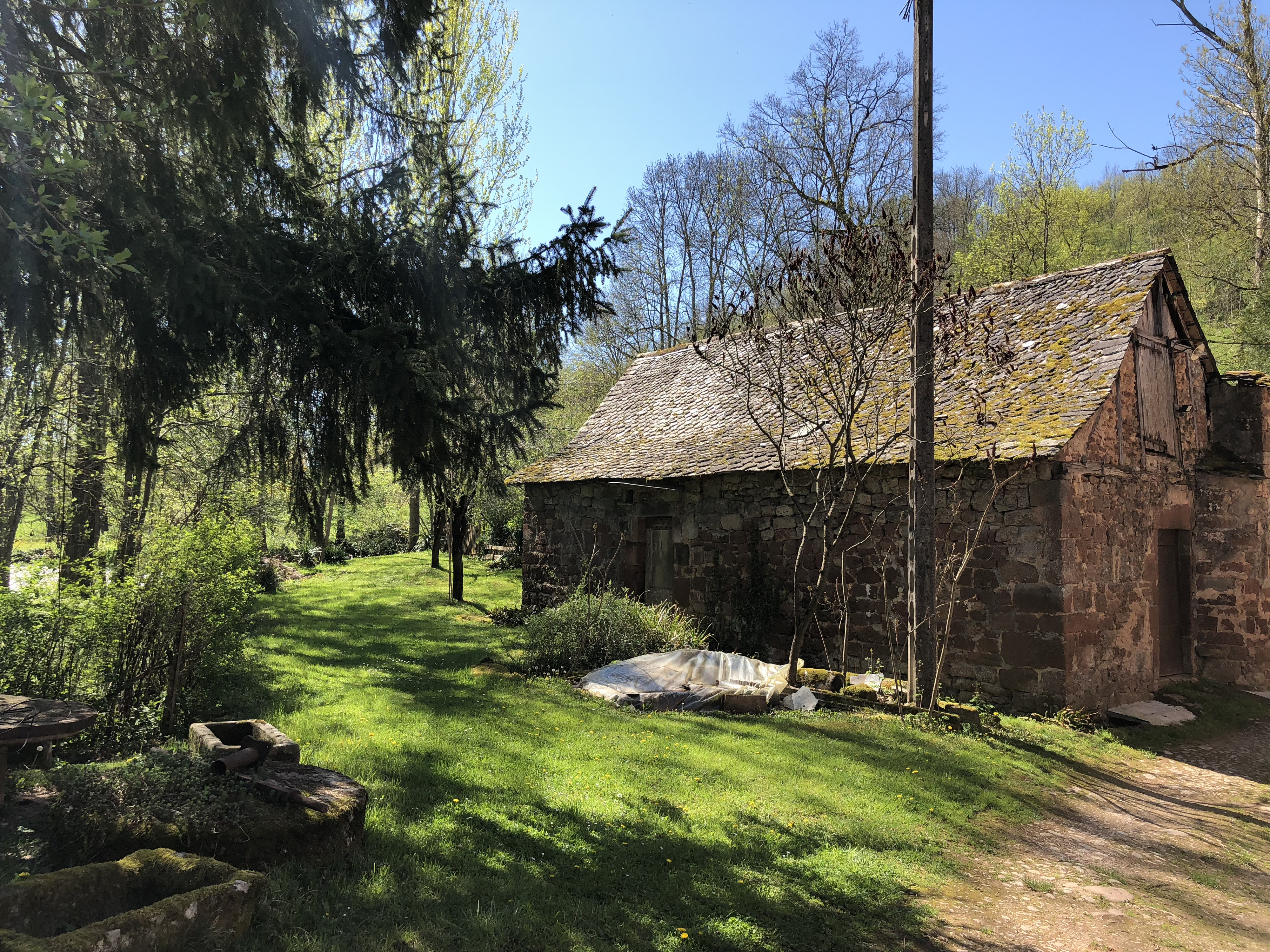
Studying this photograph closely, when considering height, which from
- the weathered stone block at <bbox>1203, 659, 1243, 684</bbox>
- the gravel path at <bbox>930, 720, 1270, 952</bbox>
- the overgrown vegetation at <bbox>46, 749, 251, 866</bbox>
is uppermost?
the overgrown vegetation at <bbox>46, 749, 251, 866</bbox>

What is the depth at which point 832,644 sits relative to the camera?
1070 centimetres

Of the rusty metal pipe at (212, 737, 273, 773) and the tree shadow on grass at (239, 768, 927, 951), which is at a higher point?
the rusty metal pipe at (212, 737, 273, 773)

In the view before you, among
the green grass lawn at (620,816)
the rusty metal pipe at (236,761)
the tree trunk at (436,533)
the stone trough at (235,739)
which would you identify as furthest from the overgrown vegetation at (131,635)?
the tree trunk at (436,533)

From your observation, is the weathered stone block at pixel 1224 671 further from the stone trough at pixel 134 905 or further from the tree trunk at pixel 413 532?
the tree trunk at pixel 413 532

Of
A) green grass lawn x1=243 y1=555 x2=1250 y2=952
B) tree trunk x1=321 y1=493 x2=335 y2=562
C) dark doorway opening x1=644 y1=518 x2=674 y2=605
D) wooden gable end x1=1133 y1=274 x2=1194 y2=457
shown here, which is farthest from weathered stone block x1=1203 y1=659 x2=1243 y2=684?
tree trunk x1=321 y1=493 x2=335 y2=562

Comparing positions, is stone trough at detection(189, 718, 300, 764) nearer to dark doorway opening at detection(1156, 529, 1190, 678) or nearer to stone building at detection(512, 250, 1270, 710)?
stone building at detection(512, 250, 1270, 710)

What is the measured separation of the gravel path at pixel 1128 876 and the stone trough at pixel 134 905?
10.6ft

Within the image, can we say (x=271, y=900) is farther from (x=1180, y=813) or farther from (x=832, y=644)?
(x=832, y=644)

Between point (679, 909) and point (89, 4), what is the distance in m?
5.72

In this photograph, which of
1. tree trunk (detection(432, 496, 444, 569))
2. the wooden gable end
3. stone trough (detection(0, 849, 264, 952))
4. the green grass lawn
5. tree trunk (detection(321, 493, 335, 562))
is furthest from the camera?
tree trunk (detection(432, 496, 444, 569))

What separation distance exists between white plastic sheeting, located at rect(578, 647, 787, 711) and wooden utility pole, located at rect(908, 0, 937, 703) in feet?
5.47

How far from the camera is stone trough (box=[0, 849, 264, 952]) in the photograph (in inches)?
104

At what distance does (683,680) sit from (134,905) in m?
6.48

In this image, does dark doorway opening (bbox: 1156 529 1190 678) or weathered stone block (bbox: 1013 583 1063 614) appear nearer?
weathered stone block (bbox: 1013 583 1063 614)
